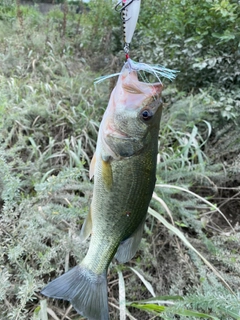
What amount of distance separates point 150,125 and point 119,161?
0.45 feet

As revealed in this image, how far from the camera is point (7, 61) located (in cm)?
302

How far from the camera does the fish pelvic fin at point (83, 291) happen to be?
857 mm

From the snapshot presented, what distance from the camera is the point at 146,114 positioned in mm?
865

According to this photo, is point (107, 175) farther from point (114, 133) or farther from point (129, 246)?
point (129, 246)

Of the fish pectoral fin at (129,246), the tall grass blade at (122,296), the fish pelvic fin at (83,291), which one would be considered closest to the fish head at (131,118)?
the fish pectoral fin at (129,246)

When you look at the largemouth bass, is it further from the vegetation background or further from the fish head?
the vegetation background

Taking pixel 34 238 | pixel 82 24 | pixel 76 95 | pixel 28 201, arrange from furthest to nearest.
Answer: pixel 82 24
pixel 76 95
pixel 28 201
pixel 34 238

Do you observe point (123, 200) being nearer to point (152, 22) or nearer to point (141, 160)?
point (141, 160)

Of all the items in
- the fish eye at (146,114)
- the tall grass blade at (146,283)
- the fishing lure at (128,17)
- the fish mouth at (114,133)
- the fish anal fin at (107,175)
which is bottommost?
the tall grass blade at (146,283)

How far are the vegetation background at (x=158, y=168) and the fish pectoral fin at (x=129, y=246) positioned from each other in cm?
29

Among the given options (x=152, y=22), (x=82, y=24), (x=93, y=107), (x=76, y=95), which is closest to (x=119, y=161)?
(x=93, y=107)

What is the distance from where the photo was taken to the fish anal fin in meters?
0.88

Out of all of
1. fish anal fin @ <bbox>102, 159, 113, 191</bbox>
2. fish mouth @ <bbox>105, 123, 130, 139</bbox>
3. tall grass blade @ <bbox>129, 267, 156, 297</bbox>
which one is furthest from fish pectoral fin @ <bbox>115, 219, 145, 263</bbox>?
tall grass blade @ <bbox>129, 267, 156, 297</bbox>

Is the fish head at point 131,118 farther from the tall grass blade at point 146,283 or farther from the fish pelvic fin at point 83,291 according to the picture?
the tall grass blade at point 146,283
